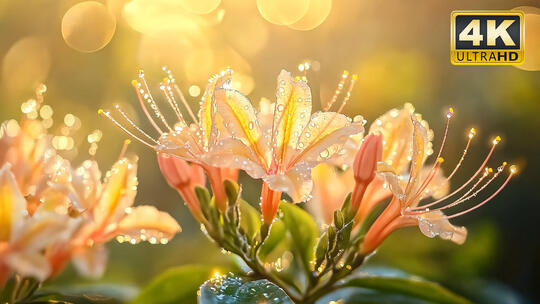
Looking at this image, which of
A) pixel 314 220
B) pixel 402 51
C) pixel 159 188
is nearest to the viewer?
pixel 314 220

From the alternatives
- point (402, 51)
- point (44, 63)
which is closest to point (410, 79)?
point (402, 51)

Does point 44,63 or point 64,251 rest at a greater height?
point 44,63

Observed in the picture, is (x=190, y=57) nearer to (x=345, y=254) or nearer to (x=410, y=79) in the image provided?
(x=410, y=79)

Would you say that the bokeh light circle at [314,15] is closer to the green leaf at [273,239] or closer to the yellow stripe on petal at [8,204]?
the green leaf at [273,239]

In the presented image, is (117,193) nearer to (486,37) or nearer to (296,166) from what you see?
(296,166)

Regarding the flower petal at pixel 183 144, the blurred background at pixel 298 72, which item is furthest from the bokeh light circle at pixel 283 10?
the flower petal at pixel 183 144

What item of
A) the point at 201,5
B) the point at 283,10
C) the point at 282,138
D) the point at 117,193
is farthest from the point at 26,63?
the point at 282,138

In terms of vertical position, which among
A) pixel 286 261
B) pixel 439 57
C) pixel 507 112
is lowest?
pixel 286 261
